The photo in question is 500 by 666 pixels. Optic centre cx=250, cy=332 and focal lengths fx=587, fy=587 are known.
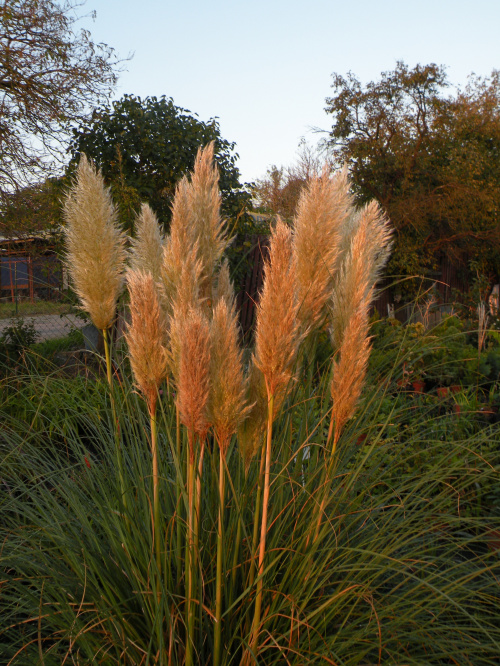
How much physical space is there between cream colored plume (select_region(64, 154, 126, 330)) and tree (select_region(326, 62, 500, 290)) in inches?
683

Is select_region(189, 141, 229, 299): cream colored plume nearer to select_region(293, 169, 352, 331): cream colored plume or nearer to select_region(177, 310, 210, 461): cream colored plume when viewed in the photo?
select_region(293, 169, 352, 331): cream colored plume

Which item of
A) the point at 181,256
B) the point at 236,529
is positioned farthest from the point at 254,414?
the point at 181,256

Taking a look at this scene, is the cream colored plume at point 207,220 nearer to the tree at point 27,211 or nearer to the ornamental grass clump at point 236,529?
the ornamental grass clump at point 236,529

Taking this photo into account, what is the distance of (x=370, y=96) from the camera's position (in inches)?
802

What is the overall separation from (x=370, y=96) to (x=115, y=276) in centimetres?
2027

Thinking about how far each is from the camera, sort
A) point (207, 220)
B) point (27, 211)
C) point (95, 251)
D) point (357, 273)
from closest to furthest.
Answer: point (357, 273), point (207, 220), point (95, 251), point (27, 211)

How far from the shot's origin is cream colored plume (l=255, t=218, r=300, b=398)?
5.21ft

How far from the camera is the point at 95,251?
2303 mm

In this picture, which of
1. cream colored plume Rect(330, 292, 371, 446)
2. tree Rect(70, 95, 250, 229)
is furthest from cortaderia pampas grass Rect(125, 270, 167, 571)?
tree Rect(70, 95, 250, 229)

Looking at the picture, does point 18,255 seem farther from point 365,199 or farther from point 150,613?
point 365,199

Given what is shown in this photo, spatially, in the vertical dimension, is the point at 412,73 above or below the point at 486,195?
above

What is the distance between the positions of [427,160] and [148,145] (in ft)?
45.0

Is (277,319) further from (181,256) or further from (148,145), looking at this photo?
(148,145)

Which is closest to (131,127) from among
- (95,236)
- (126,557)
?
Answer: (95,236)
